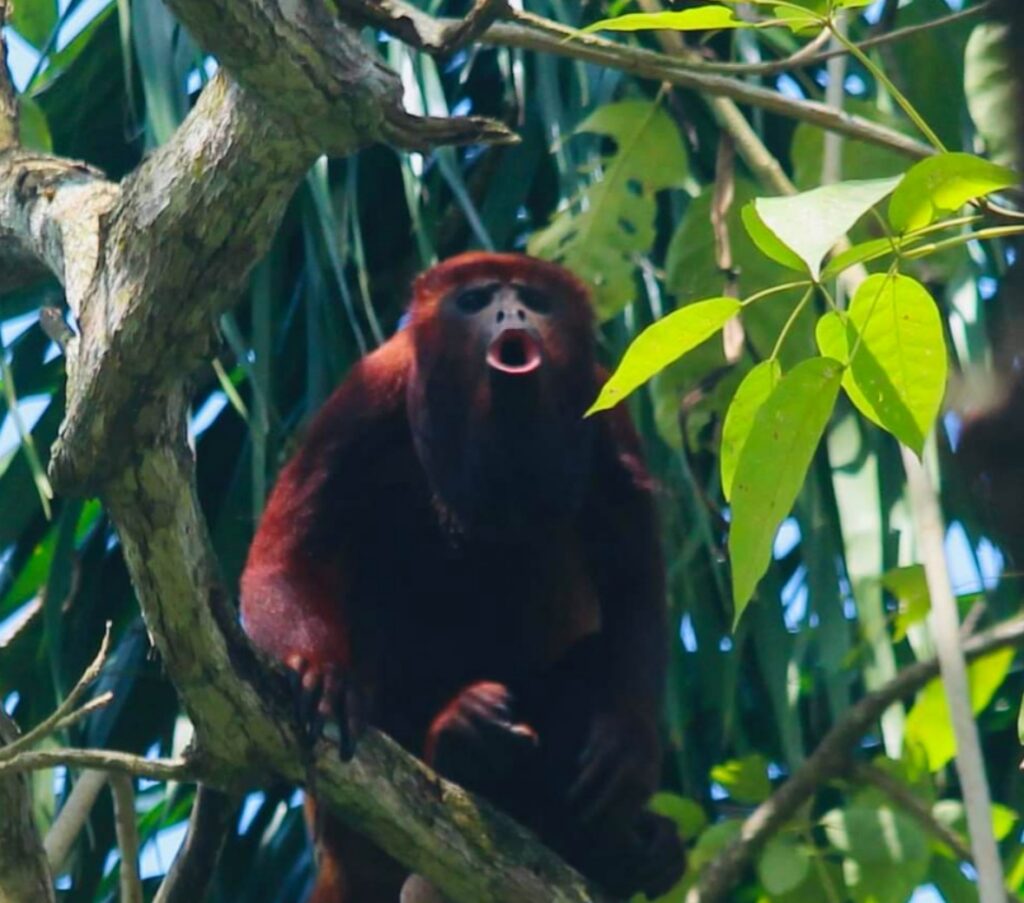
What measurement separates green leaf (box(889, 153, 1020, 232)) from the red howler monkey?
4.72 ft

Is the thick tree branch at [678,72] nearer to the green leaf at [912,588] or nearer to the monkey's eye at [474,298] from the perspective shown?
the green leaf at [912,588]

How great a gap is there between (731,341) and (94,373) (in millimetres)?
820

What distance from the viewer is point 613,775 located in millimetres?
2570

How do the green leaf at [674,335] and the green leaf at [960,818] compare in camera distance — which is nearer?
the green leaf at [674,335]

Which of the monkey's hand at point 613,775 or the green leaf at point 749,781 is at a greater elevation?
the green leaf at point 749,781

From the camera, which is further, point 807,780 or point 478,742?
point 478,742

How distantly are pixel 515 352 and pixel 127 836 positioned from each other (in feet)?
3.32

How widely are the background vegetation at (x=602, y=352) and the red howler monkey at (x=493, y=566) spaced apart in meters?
0.13

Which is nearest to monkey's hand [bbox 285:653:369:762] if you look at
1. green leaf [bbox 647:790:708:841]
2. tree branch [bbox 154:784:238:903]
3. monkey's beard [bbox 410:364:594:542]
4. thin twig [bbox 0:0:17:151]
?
tree branch [bbox 154:784:238:903]

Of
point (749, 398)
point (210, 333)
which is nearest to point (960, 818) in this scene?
point (210, 333)

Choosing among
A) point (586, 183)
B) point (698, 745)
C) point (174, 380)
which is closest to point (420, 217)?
point (586, 183)

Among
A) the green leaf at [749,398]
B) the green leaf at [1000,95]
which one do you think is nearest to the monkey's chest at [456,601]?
the green leaf at [749,398]

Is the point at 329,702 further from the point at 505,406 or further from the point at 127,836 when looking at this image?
the point at 505,406

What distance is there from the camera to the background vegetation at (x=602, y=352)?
270 centimetres
